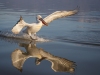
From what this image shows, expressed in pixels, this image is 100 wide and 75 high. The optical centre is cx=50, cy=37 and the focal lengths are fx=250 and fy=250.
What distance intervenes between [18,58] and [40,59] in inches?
26.2

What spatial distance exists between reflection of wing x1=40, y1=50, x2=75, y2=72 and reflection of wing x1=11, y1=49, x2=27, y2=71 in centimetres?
73

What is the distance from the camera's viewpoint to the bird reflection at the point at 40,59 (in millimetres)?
6688

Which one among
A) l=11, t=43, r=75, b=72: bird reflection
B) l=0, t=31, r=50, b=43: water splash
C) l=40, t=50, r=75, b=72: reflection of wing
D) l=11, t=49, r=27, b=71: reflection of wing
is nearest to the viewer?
l=40, t=50, r=75, b=72: reflection of wing

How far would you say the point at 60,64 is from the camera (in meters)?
7.03

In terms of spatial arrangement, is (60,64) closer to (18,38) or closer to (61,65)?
(61,65)

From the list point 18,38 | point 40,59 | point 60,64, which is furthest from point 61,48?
point 18,38

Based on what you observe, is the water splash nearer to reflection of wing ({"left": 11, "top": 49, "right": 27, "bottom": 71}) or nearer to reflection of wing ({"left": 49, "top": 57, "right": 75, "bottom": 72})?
reflection of wing ({"left": 11, "top": 49, "right": 27, "bottom": 71})


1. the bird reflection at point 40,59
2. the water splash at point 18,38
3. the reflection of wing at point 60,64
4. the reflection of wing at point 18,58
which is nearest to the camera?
the reflection of wing at point 60,64

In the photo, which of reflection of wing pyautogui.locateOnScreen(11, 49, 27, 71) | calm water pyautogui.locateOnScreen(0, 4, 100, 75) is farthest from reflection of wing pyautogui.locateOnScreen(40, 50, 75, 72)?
reflection of wing pyautogui.locateOnScreen(11, 49, 27, 71)

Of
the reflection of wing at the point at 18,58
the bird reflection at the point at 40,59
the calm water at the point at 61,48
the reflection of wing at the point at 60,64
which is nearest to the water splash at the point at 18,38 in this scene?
the calm water at the point at 61,48

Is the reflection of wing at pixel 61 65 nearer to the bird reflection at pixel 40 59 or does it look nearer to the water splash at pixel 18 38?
the bird reflection at pixel 40 59

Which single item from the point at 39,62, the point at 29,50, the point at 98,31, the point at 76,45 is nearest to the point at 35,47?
the point at 29,50

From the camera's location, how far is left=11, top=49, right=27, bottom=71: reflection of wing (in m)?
6.83

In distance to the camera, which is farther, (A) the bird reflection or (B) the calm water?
(A) the bird reflection
